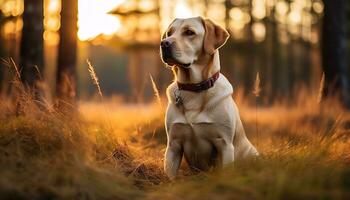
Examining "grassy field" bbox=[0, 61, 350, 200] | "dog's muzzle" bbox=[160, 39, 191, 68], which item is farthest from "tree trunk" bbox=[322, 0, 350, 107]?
"dog's muzzle" bbox=[160, 39, 191, 68]

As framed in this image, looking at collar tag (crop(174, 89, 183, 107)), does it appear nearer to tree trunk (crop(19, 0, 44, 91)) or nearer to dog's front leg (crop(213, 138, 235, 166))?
dog's front leg (crop(213, 138, 235, 166))

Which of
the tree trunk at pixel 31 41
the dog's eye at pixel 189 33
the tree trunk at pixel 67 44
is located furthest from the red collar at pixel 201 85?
Result: the tree trunk at pixel 67 44

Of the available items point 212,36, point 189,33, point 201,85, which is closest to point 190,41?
point 189,33

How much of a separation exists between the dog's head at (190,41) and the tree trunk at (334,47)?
5308 mm

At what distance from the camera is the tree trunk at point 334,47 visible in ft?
30.6

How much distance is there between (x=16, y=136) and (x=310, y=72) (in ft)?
81.9

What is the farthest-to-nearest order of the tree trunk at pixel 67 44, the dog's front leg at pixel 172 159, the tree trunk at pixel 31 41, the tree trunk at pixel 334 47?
1. the tree trunk at pixel 334 47
2. the tree trunk at pixel 67 44
3. the tree trunk at pixel 31 41
4. the dog's front leg at pixel 172 159

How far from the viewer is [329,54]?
373 inches

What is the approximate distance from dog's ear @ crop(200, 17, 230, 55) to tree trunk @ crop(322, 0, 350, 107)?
17.2 ft

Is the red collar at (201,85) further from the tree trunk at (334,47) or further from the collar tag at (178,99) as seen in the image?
the tree trunk at (334,47)

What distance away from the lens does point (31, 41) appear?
21.4ft

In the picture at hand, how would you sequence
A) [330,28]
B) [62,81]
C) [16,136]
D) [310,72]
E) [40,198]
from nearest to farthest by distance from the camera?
[40,198] → [16,136] → [62,81] → [330,28] → [310,72]

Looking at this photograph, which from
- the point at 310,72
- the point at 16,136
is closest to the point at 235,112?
the point at 16,136

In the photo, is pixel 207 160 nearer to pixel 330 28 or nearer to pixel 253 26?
pixel 330 28
